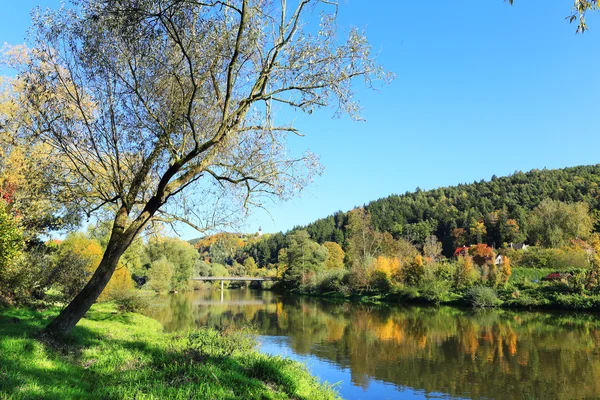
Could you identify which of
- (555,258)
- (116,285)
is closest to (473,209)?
(555,258)

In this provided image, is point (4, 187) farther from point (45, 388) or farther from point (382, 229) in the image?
point (382, 229)

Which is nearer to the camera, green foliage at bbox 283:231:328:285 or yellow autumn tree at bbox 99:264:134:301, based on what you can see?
yellow autumn tree at bbox 99:264:134:301

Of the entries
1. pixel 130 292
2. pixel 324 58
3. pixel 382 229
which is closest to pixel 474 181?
pixel 382 229

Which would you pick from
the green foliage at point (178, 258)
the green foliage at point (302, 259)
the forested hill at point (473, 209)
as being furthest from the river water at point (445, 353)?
the forested hill at point (473, 209)

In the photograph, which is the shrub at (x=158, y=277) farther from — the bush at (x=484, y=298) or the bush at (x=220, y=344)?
the bush at (x=220, y=344)

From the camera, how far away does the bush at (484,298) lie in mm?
39938

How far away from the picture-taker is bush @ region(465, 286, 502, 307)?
1572 inches

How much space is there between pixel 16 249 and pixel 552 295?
4257 centimetres

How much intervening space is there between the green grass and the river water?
4559mm

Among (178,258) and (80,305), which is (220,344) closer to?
(80,305)

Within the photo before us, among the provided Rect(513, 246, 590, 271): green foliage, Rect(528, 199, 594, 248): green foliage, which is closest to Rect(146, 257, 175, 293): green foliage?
Rect(513, 246, 590, 271): green foliage

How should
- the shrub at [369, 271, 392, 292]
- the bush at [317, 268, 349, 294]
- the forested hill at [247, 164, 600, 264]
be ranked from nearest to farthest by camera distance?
the shrub at [369, 271, 392, 292] → the bush at [317, 268, 349, 294] → the forested hill at [247, 164, 600, 264]

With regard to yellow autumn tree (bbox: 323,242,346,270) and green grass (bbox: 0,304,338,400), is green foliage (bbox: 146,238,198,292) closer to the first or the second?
yellow autumn tree (bbox: 323,242,346,270)

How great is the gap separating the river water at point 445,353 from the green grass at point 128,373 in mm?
4559
